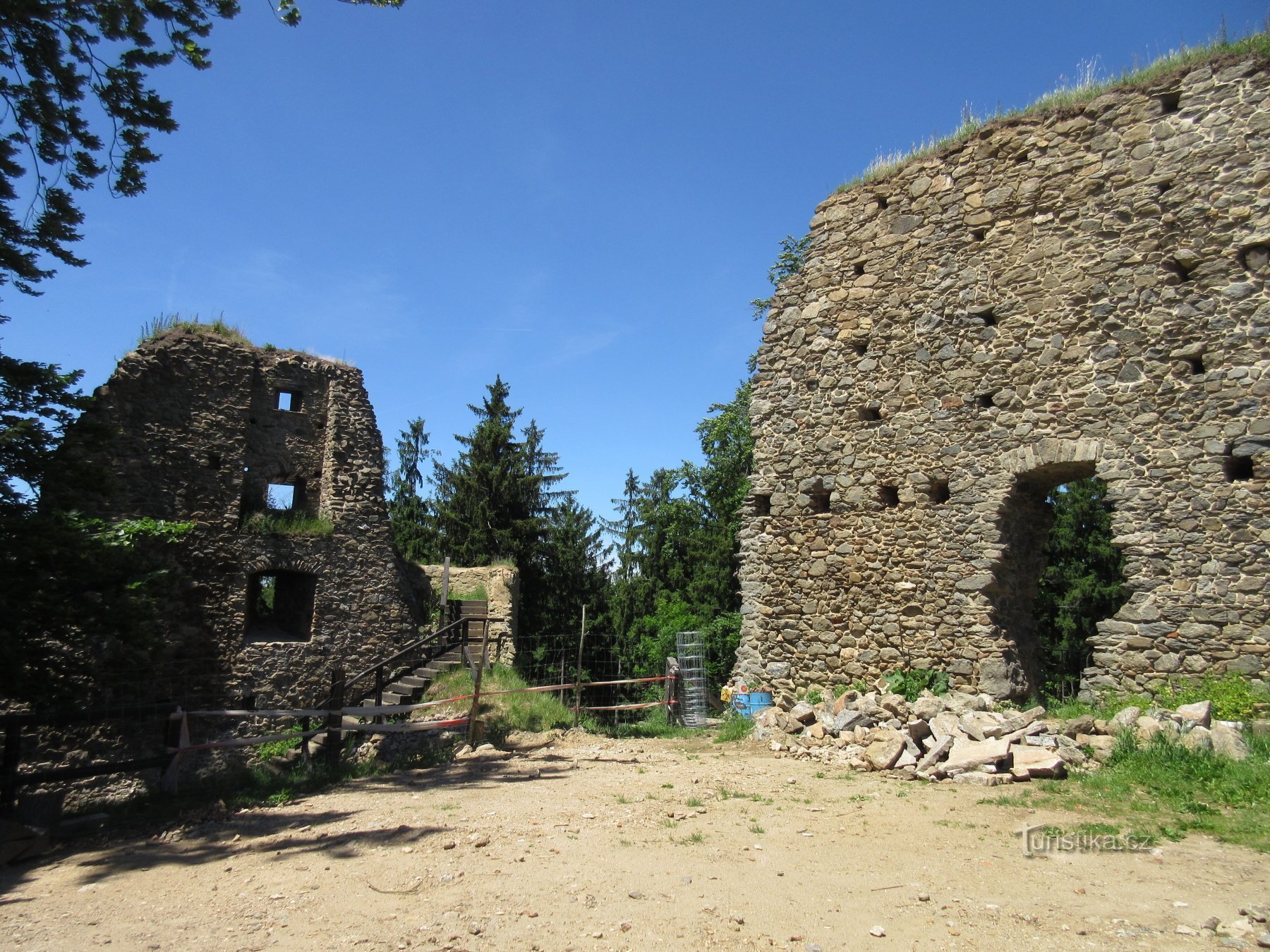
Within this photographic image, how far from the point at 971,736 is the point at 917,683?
1.55 meters

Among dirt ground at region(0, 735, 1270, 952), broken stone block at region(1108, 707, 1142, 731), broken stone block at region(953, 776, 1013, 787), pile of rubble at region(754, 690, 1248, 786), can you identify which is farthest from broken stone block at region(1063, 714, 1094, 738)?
dirt ground at region(0, 735, 1270, 952)

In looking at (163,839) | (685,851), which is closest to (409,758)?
(163,839)

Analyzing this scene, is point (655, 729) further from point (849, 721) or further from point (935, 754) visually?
point (935, 754)

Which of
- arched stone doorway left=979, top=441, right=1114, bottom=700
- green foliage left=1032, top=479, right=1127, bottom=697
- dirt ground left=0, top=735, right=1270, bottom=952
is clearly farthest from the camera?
green foliage left=1032, top=479, right=1127, bottom=697

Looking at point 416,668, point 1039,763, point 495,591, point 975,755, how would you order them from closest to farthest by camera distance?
1. point 1039,763
2. point 975,755
3. point 416,668
4. point 495,591

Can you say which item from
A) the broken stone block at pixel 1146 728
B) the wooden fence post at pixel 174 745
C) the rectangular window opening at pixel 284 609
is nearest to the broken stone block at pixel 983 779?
the broken stone block at pixel 1146 728

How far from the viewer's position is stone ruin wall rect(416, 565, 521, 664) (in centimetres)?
1714

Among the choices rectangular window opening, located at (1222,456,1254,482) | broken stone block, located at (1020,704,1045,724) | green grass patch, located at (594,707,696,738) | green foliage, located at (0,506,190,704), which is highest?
rectangular window opening, located at (1222,456,1254,482)

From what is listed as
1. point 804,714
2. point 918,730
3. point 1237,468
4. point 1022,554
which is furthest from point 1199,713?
point 804,714

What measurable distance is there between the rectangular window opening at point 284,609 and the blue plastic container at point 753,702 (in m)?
8.88

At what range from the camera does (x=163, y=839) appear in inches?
250

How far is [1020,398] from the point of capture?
9.14 metres

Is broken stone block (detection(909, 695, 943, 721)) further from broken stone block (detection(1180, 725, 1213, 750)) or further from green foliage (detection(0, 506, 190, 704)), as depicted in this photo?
green foliage (detection(0, 506, 190, 704))

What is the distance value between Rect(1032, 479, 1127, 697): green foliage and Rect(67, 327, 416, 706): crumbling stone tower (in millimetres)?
16940
